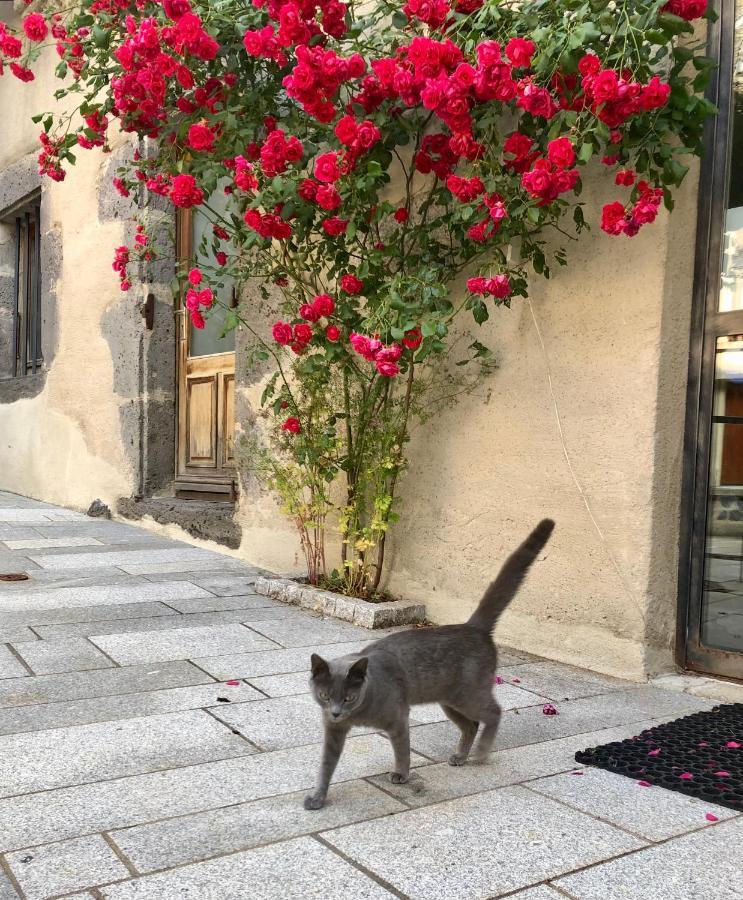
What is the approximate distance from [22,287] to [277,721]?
8.47 m

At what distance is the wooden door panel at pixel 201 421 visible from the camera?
701 centimetres

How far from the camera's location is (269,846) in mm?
2033

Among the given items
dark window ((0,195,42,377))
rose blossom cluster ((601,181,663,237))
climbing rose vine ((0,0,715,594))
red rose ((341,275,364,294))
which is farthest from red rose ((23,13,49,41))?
dark window ((0,195,42,377))

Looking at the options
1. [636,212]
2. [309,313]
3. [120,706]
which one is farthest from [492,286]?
[120,706]

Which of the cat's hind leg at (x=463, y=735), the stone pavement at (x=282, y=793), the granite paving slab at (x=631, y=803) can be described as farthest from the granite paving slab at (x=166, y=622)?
the granite paving slab at (x=631, y=803)

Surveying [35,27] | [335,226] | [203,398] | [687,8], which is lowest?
[203,398]

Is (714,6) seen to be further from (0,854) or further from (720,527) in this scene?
(0,854)

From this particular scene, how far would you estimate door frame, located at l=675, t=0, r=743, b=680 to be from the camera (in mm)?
3504

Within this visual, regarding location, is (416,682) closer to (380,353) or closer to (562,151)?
(380,353)

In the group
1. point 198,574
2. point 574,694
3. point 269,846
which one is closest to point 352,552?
point 198,574

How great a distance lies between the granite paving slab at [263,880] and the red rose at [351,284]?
106 inches

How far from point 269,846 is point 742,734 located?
67.9 inches

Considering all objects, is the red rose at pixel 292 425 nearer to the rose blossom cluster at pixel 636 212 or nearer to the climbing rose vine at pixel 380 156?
the climbing rose vine at pixel 380 156

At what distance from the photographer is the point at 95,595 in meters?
4.78
